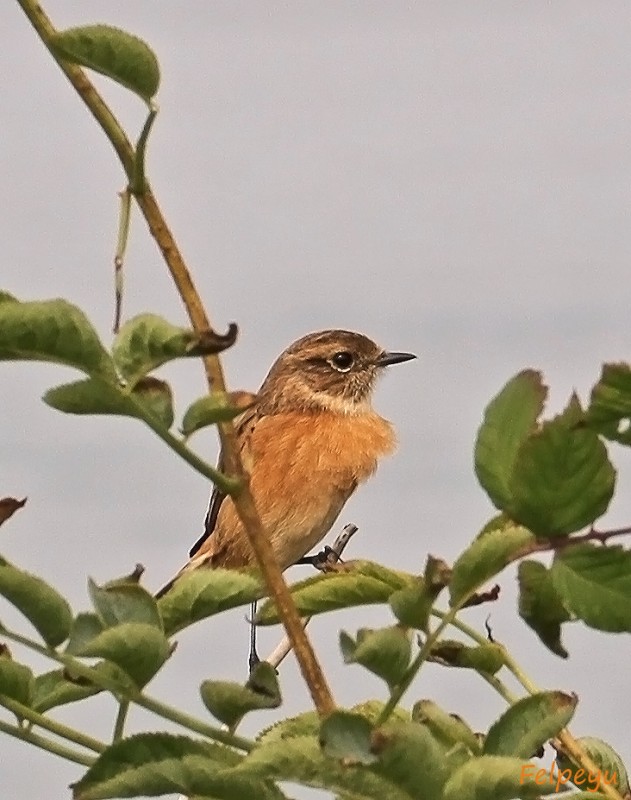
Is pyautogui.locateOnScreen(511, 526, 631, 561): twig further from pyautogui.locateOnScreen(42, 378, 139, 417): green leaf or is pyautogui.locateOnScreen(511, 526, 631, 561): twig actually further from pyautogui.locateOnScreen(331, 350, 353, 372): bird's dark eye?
pyautogui.locateOnScreen(331, 350, 353, 372): bird's dark eye

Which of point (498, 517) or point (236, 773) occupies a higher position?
point (498, 517)

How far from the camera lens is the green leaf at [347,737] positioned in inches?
63.2

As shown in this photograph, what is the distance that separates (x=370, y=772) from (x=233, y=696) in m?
0.42

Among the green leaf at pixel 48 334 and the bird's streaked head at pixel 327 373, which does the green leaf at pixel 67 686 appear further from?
the bird's streaked head at pixel 327 373

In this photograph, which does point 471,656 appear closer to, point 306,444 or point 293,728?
point 293,728

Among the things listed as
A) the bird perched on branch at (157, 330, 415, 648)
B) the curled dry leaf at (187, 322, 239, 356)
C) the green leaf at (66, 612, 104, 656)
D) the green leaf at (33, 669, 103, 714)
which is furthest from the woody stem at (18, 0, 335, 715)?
the bird perched on branch at (157, 330, 415, 648)

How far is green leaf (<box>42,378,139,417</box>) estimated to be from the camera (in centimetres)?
178

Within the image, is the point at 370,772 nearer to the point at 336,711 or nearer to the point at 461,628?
the point at 336,711

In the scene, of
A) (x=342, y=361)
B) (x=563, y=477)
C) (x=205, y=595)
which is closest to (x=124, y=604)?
(x=205, y=595)

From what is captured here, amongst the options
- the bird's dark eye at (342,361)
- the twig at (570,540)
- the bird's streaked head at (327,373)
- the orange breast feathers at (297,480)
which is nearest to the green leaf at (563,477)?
the twig at (570,540)

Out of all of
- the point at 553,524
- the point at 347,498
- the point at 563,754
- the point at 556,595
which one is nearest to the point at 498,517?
the point at 556,595

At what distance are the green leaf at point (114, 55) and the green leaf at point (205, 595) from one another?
27.7 inches

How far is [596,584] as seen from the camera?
1.66 m

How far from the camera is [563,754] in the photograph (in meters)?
2.17
